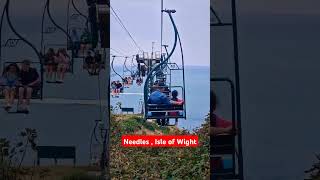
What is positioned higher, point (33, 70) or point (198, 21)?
point (198, 21)

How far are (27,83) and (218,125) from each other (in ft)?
5.18

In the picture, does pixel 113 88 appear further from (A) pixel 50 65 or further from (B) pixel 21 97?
(B) pixel 21 97

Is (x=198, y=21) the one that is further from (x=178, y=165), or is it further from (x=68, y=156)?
(x=68, y=156)

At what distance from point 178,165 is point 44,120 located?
1.13 meters

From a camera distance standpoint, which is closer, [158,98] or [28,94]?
[158,98]

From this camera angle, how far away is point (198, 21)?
447 centimetres

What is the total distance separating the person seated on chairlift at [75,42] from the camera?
15.3 ft

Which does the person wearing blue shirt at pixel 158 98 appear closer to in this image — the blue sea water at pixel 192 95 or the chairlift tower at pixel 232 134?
the blue sea water at pixel 192 95

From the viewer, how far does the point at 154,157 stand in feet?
15.3

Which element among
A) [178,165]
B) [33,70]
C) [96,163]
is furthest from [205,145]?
[33,70]

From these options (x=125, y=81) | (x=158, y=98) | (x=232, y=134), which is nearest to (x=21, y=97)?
(x=125, y=81)

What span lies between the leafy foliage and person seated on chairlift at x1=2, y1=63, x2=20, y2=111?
853 millimetres

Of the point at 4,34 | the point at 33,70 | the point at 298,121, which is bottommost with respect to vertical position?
the point at 298,121

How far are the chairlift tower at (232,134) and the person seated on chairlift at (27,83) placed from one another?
1.42m
